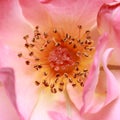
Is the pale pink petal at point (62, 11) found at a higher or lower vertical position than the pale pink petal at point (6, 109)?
higher

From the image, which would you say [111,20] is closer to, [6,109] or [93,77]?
[93,77]

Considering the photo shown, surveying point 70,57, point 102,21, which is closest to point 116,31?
point 102,21

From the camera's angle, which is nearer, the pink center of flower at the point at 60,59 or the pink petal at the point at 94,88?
the pink petal at the point at 94,88

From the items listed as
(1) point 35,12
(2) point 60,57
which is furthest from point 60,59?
(1) point 35,12

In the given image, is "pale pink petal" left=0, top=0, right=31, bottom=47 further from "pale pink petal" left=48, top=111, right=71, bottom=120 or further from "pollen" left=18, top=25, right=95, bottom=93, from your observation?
"pale pink petal" left=48, top=111, right=71, bottom=120

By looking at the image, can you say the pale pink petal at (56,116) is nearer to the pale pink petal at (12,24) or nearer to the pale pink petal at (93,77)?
the pale pink petal at (93,77)

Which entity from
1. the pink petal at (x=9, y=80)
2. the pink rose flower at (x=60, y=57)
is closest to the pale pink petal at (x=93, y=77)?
the pink rose flower at (x=60, y=57)

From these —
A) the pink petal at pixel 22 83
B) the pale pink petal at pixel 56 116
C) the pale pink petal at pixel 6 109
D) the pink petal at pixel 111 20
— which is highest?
the pink petal at pixel 111 20
